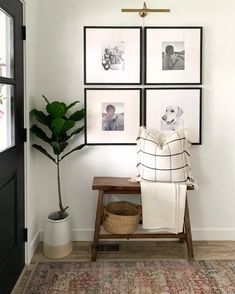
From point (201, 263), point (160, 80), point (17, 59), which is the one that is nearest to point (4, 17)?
point (17, 59)

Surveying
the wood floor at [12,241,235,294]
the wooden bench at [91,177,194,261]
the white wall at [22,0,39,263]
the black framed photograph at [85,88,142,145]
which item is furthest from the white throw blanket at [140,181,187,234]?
the white wall at [22,0,39,263]

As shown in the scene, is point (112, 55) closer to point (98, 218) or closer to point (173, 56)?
point (173, 56)

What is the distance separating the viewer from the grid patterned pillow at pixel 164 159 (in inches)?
109

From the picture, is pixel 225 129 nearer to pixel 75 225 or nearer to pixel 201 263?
pixel 201 263

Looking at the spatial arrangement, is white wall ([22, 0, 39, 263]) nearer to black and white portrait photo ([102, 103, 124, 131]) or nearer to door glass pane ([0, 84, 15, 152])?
door glass pane ([0, 84, 15, 152])

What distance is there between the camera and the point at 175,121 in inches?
120

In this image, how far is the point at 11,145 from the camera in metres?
2.35

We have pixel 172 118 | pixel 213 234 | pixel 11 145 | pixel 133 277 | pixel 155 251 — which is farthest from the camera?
pixel 213 234

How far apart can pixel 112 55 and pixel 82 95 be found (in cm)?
46

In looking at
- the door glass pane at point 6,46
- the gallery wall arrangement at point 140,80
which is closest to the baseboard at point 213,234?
the gallery wall arrangement at point 140,80

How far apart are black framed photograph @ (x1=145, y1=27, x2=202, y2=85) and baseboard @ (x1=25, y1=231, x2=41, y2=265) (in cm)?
177

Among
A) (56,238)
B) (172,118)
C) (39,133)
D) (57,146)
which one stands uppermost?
(172,118)

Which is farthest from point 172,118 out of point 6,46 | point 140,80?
point 6,46

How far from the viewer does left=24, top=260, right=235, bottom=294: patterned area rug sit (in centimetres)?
232
